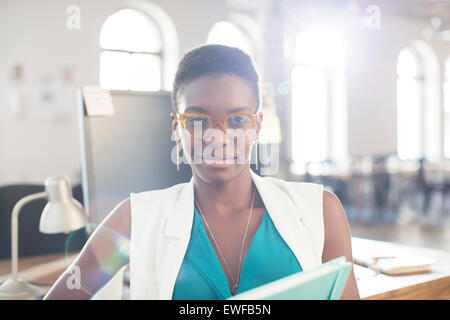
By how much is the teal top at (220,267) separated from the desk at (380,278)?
19 cm

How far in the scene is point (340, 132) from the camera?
6.75m

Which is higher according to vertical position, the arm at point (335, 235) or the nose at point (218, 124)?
the nose at point (218, 124)

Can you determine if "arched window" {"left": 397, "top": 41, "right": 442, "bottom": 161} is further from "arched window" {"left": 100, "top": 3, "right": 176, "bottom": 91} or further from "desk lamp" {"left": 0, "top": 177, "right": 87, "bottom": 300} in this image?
"desk lamp" {"left": 0, "top": 177, "right": 87, "bottom": 300}

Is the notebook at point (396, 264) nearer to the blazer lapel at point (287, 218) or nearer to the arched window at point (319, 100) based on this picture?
the blazer lapel at point (287, 218)

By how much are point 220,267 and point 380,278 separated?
0.49 metres

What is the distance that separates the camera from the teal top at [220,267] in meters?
0.74

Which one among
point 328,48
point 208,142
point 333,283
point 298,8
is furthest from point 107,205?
point 328,48

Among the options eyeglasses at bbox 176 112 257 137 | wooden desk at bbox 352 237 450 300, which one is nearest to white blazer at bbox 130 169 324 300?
eyeglasses at bbox 176 112 257 137

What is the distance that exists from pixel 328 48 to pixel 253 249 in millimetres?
6205

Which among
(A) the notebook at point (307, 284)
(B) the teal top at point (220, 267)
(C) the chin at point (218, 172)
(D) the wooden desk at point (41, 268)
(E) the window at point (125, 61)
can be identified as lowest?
(D) the wooden desk at point (41, 268)

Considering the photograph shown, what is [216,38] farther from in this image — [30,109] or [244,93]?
[30,109]

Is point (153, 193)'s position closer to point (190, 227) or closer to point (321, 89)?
point (190, 227)

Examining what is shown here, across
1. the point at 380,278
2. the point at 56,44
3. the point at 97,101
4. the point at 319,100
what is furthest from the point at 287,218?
the point at 319,100

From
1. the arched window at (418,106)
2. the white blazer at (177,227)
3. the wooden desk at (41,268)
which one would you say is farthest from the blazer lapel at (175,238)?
the arched window at (418,106)
